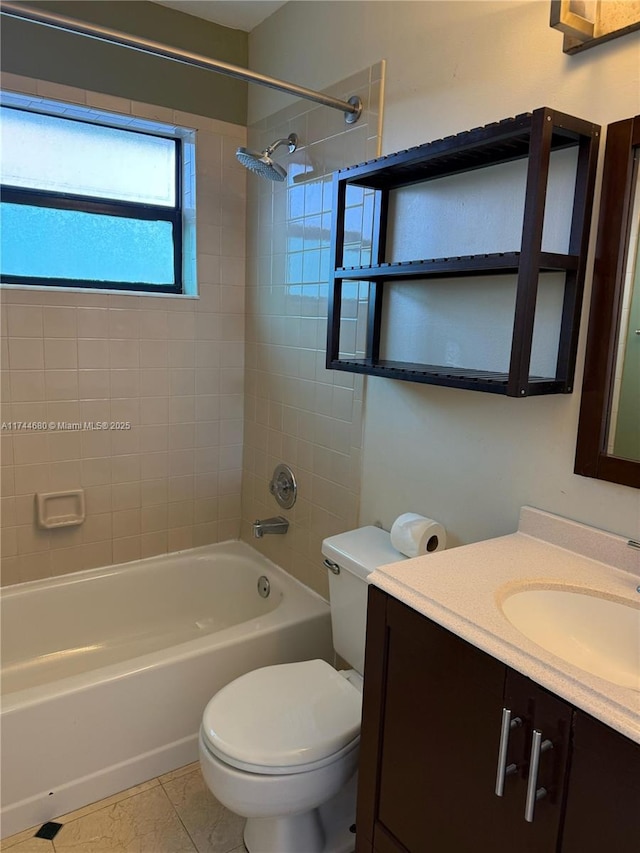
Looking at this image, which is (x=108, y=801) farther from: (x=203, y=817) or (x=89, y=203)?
(x=89, y=203)

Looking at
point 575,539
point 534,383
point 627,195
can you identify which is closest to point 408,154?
point 627,195

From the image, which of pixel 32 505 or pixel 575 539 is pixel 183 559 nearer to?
pixel 32 505

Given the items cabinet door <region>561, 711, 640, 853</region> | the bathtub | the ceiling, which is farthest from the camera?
the ceiling

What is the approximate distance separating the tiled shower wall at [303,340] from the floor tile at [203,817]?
2.49 feet

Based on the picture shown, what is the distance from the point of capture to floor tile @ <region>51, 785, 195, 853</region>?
1676mm

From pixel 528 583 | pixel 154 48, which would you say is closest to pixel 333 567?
pixel 528 583

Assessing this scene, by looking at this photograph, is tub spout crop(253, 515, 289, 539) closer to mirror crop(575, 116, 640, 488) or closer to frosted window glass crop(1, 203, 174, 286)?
frosted window glass crop(1, 203, 174, 286)

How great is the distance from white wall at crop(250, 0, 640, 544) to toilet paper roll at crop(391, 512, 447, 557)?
84 mm

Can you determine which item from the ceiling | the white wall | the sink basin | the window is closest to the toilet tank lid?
the white wall

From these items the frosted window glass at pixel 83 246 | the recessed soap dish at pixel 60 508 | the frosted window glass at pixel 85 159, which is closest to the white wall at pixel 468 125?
the frosted window glass at pixel 85 159

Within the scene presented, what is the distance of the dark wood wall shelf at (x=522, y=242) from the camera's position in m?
1.23

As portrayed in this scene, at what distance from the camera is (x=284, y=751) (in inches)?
A: 56.5

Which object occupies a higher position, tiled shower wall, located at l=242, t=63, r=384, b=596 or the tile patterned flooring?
tiled shower wall, located at l=242, t=63, r=384, b=596

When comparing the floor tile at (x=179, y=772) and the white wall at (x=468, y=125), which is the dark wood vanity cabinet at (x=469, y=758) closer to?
the white wall at (x=468, y=125)
